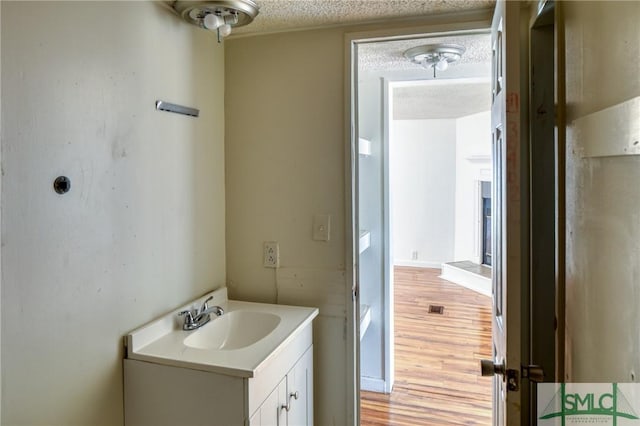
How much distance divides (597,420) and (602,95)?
0.82 metres

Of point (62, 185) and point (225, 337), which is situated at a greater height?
point (62, 185)

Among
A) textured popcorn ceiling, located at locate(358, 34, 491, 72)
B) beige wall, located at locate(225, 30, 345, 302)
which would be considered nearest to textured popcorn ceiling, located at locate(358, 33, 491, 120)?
textured popcorn ceiling, located at locate(358, 34, 491, 72)

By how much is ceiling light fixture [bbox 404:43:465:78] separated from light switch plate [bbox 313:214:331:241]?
980 millimetres

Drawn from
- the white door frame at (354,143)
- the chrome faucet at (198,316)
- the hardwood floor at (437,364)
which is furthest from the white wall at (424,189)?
the chrome faucet at (198,316)

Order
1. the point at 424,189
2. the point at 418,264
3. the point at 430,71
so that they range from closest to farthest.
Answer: the point at 430,71 < the point at 424,189 < the point at 418,264

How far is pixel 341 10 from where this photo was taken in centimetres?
181

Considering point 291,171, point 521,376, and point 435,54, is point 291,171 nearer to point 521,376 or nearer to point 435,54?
→ point 435,54

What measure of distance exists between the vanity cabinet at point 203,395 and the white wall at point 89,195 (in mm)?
71

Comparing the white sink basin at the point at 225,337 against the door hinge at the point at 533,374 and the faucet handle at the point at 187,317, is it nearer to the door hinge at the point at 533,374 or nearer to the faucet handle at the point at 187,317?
the faucet handle at the point at 187,317

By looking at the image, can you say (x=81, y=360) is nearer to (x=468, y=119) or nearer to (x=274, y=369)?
(x=274, y=369)

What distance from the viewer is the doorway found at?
9.23 ft

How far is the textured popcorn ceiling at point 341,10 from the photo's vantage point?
5.68 feet

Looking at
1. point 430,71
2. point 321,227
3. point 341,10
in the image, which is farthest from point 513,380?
point 430,71

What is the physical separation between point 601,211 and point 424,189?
6.11 meters
